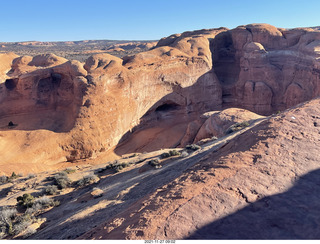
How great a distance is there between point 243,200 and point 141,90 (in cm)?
1808

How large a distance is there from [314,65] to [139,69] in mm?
16302

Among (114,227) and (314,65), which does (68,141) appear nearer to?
(114,227)

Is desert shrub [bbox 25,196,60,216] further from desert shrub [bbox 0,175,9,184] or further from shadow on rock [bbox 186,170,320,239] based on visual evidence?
shadow on rock [bbox 186,170,320,239]


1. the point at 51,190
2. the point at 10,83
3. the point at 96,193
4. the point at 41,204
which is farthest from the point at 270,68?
the point at 41,204

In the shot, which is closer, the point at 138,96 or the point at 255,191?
the point at 255,191

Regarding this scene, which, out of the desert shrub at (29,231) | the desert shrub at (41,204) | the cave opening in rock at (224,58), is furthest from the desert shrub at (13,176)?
the cave opening in rock at (224,58)

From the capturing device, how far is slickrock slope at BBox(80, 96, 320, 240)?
353 cm

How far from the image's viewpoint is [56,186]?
37.6 feet

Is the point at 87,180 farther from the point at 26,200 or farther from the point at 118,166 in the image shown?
the point at 26,200

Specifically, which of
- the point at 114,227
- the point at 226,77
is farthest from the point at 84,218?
the point at 226,77

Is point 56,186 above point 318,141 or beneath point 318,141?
beneath

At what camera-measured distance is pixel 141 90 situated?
21.4 m

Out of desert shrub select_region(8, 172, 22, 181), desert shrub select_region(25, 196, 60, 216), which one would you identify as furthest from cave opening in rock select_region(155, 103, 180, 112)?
desert shrub select_region(25, 196, 60, 216)

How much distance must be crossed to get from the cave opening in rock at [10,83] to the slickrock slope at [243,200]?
19055mm
